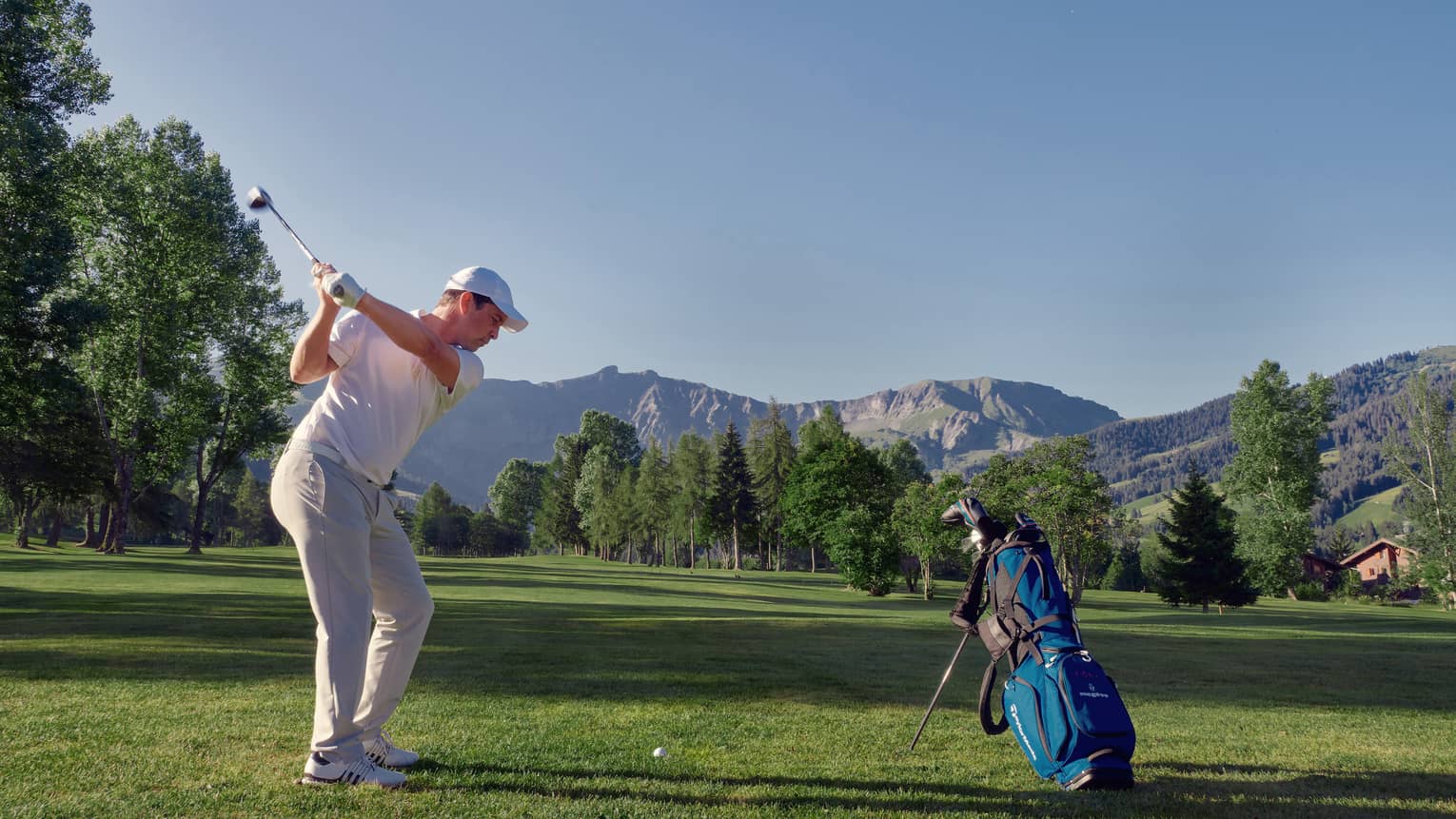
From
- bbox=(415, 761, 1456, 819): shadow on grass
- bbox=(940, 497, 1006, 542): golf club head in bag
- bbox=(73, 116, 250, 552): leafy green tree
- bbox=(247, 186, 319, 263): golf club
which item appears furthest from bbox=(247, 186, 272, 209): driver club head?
bbox=(73, 116, 250, 552): leafy green tree

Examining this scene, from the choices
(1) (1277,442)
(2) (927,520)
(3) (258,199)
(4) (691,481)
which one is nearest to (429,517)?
(4) (691,481)

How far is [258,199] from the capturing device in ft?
19.1

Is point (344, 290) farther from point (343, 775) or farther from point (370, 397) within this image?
point (343, 775)

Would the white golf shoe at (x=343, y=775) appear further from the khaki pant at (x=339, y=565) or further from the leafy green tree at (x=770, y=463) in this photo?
the leafy green tree at (x=770, y=463)

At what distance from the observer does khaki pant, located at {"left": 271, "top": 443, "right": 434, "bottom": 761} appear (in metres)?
4.73

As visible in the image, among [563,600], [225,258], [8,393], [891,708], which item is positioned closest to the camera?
[891,708]

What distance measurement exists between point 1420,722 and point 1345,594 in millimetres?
88163

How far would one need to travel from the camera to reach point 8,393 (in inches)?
863

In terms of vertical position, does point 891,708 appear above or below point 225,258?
below

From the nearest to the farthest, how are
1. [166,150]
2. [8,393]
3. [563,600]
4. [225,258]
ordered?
[8,393], [563,600], [166,150], [225,258]

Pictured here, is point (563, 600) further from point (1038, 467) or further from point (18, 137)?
point (1038, 467)

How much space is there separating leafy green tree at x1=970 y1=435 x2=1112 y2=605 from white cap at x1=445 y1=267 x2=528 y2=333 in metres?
35.9

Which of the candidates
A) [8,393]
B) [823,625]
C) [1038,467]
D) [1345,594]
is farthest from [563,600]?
[1345,594]

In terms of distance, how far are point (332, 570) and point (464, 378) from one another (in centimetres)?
137
